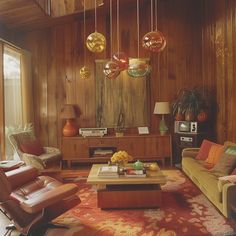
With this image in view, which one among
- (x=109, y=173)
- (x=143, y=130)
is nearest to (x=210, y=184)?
(x=109, y=173)

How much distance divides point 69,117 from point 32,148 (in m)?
1.07

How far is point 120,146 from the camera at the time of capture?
6082 millimetres

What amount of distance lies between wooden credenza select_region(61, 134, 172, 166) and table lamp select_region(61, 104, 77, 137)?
0.17 metres

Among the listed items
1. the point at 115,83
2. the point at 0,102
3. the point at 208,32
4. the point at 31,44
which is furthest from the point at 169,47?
the point at 0,102

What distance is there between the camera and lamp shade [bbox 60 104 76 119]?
6164mm

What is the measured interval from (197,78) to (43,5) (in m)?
3.50

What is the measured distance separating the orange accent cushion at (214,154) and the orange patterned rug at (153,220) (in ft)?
2.05

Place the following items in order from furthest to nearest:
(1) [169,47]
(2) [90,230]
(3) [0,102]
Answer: (1) [169,47] < (3) [0,102] < (2) [90,230]

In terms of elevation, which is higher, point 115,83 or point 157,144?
point 115,83

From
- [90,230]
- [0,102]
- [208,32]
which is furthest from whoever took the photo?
[208,32]

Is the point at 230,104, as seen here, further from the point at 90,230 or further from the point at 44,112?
the point at 44,112

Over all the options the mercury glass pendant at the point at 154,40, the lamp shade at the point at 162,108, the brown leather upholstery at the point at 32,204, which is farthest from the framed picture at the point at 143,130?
the brown leather upholstery at the point at 32,204

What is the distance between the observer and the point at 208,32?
6051 millimetres

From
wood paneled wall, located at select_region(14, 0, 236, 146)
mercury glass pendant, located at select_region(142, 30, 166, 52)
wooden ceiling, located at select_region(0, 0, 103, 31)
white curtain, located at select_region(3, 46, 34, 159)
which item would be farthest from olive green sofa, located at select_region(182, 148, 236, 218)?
wooden ceiling, located at select_region(0, 0, 103, 31)
